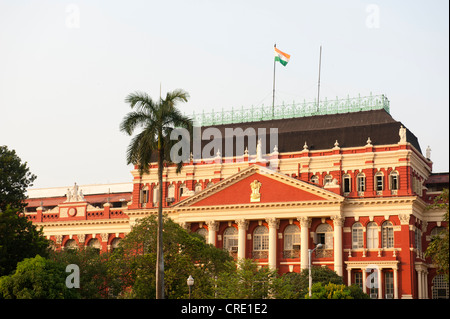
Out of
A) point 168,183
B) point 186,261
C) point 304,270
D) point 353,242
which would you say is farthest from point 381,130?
point 186,261

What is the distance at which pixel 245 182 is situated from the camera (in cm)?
7688

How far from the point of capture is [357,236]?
73.6m

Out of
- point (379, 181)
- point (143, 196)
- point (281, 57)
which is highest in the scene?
point (281, 57)

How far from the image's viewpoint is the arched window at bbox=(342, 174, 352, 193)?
76.2 meters

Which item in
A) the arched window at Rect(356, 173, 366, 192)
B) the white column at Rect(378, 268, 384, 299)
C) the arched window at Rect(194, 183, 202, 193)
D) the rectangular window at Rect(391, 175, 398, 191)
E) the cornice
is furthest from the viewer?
the cornice

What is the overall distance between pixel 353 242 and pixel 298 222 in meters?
5.72

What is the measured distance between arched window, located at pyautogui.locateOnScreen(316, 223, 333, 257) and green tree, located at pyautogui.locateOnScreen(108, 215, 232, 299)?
1338cm

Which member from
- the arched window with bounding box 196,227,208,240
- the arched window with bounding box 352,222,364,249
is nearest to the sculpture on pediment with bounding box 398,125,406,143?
the arched window with bounding box 352,222,364,249

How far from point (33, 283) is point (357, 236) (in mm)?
34125

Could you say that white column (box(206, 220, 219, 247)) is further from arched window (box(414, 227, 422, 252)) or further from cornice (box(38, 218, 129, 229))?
arched window (box(414, 227, 422, 252))

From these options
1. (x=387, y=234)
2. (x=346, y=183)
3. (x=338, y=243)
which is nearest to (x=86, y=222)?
(x=346, y=183)

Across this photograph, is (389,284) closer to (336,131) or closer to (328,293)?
(336,131)
